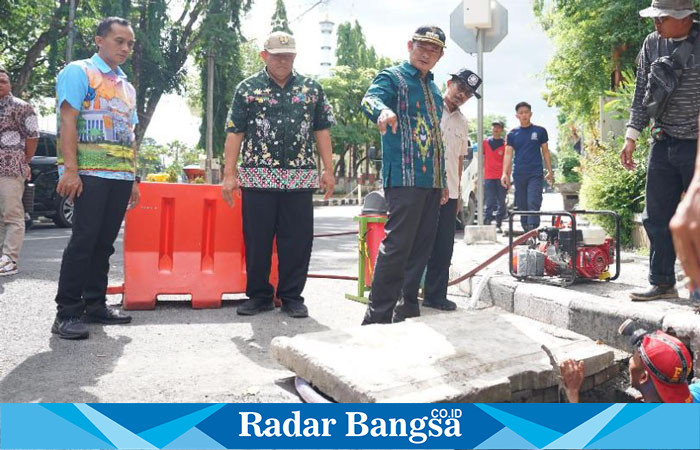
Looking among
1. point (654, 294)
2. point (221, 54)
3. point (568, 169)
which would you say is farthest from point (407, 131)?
point (221, 54)

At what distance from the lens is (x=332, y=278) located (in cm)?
664

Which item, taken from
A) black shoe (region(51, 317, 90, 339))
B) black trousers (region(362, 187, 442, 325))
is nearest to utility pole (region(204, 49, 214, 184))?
black shoe (region(51, 317, 90, 339))

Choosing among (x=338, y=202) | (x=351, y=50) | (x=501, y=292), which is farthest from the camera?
(x=351, y=50)

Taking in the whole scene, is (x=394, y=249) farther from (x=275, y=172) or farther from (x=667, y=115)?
(x=667, y=115)

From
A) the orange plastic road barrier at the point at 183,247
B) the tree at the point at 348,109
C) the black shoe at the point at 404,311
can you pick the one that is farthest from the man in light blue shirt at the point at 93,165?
the tree at the point at 348,109

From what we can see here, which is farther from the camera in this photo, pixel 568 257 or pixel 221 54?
pixel 221 54

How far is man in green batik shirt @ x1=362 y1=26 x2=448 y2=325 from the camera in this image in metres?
4.19

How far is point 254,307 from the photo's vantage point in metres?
4.98

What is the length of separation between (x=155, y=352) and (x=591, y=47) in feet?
42.5

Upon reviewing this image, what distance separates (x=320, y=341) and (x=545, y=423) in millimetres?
1322

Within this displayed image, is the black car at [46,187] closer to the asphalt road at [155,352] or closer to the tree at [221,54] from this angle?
the asphalt road at [155,352]

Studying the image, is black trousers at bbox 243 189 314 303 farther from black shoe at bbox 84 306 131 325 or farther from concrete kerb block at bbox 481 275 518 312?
concrete kerb block at bbox 481 275 518 312

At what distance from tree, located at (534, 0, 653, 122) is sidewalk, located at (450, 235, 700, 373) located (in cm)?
840

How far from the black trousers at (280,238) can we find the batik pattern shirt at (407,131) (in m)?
1.01
